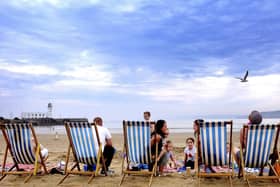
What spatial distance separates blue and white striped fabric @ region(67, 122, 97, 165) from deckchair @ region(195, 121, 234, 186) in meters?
1.53

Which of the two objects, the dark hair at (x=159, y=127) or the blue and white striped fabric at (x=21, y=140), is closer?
the blue and white striped fabric at (x=21, y=140)

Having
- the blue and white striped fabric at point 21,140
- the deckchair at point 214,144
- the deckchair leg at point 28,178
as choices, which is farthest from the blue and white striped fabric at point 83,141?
the deckchair at point 214,144

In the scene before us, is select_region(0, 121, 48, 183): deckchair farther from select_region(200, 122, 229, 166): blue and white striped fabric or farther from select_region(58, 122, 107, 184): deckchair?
select_region(200, 122, 229, 166): blue and white striped fabric

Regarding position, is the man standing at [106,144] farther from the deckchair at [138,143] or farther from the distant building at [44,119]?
the distant building at [44,119]

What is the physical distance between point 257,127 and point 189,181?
47.2 inches

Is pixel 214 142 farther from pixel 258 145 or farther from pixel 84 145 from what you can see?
pixel 84 145

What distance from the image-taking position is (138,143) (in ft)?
18.0

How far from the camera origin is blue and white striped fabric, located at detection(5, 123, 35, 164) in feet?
18.1

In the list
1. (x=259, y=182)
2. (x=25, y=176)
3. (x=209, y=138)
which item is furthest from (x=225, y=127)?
(x=25, y=176)

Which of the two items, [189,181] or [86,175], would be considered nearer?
[189,181]

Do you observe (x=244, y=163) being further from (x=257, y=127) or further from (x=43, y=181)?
(x=43, y=181)

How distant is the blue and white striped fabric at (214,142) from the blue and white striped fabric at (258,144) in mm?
323

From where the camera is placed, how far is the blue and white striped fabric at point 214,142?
16.9ft

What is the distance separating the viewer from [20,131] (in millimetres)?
5520
